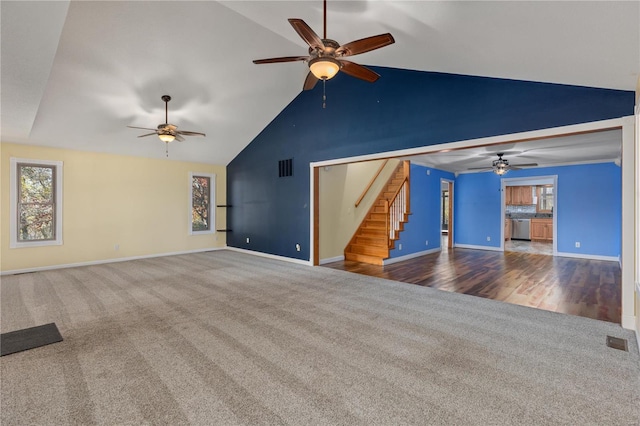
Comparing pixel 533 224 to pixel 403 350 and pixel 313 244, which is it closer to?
pixel 313 244

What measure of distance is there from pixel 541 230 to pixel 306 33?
38.5 ft

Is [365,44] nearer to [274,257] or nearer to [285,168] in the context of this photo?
[285,168]

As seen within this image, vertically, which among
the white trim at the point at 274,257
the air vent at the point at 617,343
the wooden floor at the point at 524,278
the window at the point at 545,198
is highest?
the window at the point at 545,198

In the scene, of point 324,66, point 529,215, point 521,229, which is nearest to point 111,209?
point 324,66

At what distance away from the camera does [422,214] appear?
26.2ft

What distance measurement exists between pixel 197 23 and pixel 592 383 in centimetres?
566

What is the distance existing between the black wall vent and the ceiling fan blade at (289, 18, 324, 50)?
428cm

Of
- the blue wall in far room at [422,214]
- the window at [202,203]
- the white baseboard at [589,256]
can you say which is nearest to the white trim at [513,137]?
the blue wall in far room at [422,214]

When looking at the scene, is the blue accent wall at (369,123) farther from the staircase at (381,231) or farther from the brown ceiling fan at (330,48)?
the brown ceiling fan at (330,48)

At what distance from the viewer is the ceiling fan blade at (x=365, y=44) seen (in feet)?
8.30

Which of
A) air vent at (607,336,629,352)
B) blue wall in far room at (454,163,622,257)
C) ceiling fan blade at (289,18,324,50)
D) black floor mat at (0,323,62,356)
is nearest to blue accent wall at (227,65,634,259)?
blue wall in far room at (454,163,622,257)

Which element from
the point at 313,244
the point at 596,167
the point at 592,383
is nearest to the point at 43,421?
the point at 592,383

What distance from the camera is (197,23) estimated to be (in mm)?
4121

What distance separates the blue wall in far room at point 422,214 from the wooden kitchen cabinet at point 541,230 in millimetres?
4787
